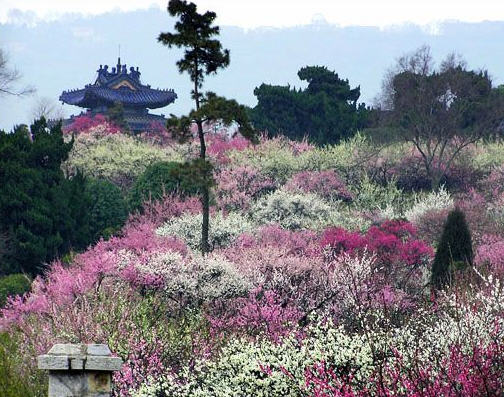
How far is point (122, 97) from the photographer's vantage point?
9162 centimetres

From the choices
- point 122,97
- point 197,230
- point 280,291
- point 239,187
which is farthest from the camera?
point 122,97

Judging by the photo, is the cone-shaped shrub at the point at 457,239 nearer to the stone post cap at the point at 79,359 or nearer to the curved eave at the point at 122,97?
the stone post cap at the point at 79,359

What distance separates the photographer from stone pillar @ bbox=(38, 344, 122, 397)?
10.1m

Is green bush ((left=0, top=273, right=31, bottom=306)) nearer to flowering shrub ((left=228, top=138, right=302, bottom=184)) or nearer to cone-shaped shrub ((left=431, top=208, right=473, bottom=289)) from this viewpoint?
cone-shaped shrub ((left=431, top=208, right=473, bottom=289))

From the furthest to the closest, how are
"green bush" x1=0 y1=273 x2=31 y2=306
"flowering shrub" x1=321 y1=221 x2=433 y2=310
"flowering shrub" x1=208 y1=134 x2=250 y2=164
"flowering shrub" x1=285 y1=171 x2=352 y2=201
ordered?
"flowering shrub" x1=208 y1=134 x2=250 y2=164, "flowering shrub" x1=285 y1=171 x2=352 y2=201, "flowering shrub" x1=321 y1=221 x2=433 y2=310, "green bush" x1=0 y1=273 x2=31 y2=306

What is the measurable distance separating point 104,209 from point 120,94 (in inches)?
1872

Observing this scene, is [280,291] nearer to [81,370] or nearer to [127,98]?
[81,370]

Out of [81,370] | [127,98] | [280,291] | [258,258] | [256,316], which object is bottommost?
[127,98]

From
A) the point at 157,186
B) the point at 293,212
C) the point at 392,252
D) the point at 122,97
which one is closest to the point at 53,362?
the point at 392,252

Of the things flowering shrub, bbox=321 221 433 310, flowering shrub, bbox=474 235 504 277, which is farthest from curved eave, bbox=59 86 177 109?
flowering shrub, bbox=474 235 504 277

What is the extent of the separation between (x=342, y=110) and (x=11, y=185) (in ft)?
109

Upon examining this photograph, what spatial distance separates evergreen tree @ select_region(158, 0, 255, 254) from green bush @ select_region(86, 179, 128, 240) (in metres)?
9.46

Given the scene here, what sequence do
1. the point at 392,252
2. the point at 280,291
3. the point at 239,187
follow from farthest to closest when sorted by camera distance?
the point at 239,187 → the point at 392,252 → the point at 280,291

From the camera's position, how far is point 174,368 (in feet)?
64.6
